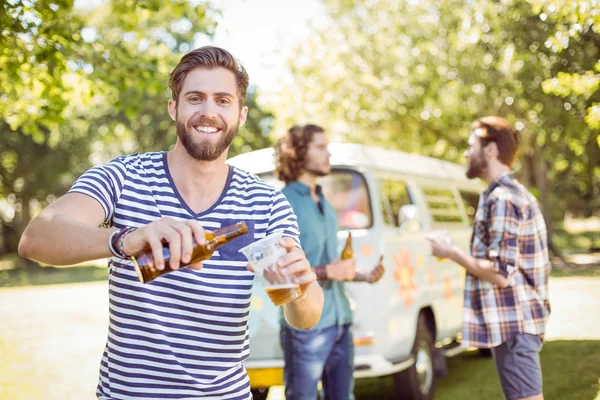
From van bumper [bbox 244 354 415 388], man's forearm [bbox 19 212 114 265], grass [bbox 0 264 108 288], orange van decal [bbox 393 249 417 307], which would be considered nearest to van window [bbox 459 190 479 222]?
orange van decal [bbox 393 249 417 307]

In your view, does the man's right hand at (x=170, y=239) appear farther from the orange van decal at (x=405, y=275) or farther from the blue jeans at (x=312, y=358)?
the orange van decal at (x=405, y=275)

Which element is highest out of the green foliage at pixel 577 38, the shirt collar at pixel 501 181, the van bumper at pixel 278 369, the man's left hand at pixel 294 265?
the green foliage at pixel 577 38

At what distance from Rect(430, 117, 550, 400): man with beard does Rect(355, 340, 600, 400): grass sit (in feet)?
10.1

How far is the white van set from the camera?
559cm

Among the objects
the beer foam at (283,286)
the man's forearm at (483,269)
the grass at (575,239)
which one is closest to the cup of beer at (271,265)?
the beer foam at (283,286)

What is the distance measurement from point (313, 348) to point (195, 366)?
2.44 m

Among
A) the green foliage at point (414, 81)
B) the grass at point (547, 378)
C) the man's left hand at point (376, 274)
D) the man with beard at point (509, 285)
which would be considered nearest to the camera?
the man with beard at point (509, 285)

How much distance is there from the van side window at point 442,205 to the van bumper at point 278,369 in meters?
2.23

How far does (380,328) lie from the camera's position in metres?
5.60

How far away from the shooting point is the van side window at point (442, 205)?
739 centimetres

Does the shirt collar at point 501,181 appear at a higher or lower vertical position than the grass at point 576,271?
higher

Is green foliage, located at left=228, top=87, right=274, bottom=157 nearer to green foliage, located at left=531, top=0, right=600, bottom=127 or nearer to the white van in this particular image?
the white van

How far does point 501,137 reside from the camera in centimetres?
430

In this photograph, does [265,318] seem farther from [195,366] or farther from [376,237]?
[195,366]
